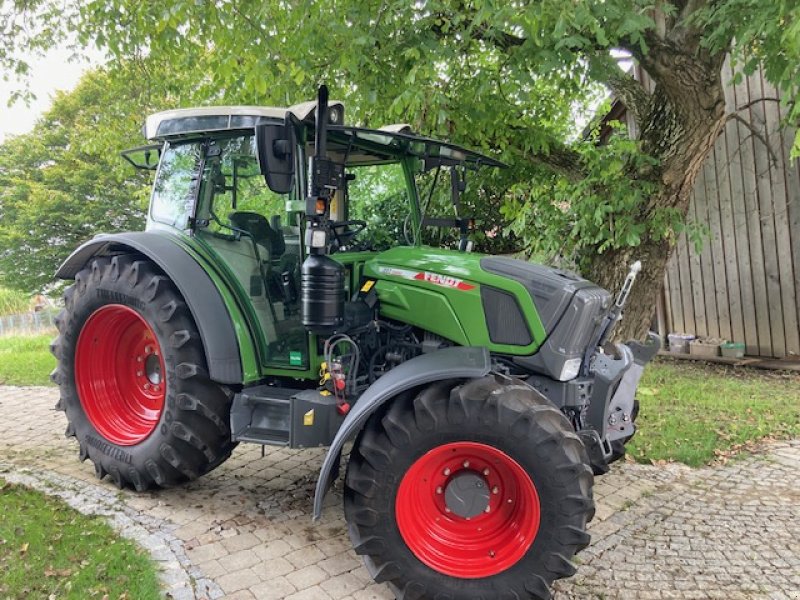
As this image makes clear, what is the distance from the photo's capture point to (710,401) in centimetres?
654

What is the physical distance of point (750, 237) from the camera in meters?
8.45

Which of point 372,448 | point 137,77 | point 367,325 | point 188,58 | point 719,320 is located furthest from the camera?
point 719,320

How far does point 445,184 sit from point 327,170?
131cm

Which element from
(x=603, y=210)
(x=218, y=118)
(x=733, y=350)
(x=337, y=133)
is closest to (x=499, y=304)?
(x=337, y=133)

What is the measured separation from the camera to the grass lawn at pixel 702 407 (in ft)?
16.8

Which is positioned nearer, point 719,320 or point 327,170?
point 327,170

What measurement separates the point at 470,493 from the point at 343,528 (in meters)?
1.03

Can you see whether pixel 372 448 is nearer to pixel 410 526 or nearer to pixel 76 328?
pixel 410 526

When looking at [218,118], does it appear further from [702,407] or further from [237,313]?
[702,407]

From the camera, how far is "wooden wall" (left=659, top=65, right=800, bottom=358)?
809 centimetres

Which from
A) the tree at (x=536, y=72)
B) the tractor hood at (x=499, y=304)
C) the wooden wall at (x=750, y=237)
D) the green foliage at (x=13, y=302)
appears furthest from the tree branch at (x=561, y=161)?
the green foliage at (x=13, y=302)

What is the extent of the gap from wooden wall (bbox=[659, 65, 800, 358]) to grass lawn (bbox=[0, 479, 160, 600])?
7.28 m

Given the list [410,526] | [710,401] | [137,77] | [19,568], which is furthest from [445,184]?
[137,77]

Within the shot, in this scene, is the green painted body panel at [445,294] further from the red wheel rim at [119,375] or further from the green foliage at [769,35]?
the red wheel rim at [119,375]
